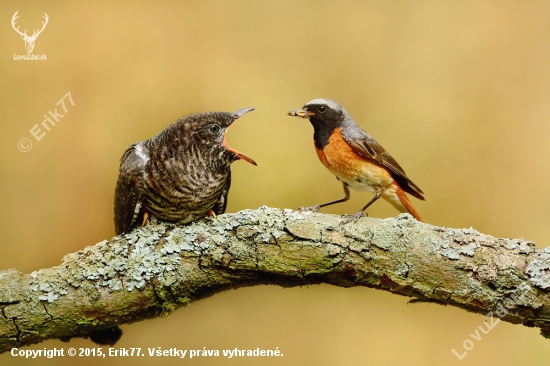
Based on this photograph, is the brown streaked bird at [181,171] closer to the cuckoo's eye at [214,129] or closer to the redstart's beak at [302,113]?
the cuckoo's eye at [214,129]

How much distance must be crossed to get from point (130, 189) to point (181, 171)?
0.25m

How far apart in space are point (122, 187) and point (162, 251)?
1.23 feet

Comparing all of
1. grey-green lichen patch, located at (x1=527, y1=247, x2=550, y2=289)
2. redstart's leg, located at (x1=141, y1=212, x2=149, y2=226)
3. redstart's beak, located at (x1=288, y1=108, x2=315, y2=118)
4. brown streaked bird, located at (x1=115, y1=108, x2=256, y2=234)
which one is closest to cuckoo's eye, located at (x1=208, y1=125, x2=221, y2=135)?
brown streaked bird, located at (x1=115, y1=108, x2=256, y2=234)

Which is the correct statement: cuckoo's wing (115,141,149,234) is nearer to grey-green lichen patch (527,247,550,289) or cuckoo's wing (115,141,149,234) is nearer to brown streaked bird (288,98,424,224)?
brown streaked bird (288,98,424,224)

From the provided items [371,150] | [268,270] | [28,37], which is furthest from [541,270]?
[28,37]

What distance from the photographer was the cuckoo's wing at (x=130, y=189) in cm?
200

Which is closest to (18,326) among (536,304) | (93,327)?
(93,327)

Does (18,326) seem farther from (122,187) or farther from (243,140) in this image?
(243,140)

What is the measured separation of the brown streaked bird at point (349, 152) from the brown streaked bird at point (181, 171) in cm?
37

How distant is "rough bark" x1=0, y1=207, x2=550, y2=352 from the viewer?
5.49 ft

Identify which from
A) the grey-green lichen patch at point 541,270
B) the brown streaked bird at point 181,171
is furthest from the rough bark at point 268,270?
the brown streaked bird at point 181,171

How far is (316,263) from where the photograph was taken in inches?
69.1

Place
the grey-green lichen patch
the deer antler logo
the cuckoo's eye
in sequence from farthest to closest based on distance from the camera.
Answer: the deer antler logo, the cuckoo's eye, the grey-green lichen patch

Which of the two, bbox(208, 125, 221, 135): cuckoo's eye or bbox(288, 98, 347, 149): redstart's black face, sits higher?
bbox(288, 98, 347, 149): redstart's black face
